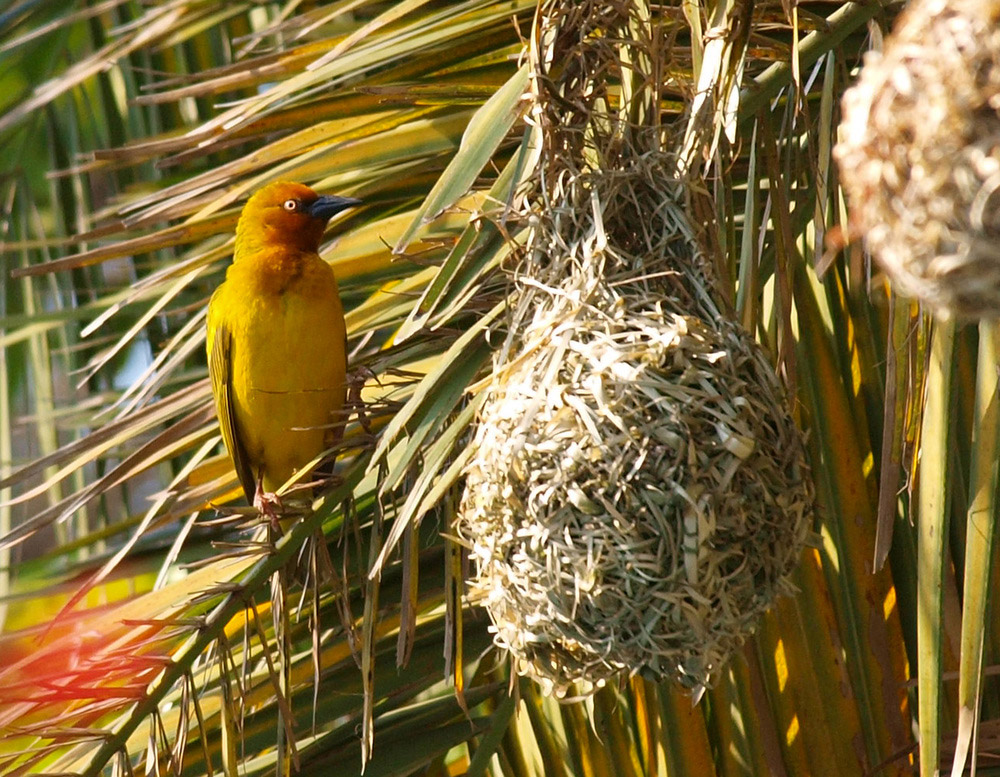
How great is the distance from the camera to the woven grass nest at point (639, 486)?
1.68 meters

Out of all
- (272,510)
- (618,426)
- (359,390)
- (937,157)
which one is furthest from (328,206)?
(937,157)

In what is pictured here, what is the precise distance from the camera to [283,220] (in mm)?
3215

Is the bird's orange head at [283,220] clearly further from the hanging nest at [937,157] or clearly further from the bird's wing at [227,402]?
the hanging nest at [937,157]

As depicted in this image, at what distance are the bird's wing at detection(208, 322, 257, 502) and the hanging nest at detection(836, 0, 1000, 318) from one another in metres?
2.01

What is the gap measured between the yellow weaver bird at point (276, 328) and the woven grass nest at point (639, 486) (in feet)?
4.24

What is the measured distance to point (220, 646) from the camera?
2244 millimetres

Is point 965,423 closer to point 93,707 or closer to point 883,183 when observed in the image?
point 883,183

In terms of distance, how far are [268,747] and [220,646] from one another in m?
A: 0.41

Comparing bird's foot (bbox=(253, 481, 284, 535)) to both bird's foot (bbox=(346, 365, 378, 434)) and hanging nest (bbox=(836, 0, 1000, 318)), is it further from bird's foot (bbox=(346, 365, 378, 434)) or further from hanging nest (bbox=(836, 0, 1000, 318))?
hanging nest (bbox=(836, 0, 1000, 318))

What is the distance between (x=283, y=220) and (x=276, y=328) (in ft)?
0.92

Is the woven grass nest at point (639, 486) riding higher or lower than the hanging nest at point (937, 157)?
lower

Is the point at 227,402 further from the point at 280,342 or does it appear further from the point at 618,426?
the point at 618,426

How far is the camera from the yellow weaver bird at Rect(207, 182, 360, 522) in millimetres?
3062

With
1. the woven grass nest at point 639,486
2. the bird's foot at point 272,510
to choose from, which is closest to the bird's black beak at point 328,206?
the bird's foot at point 272,510
